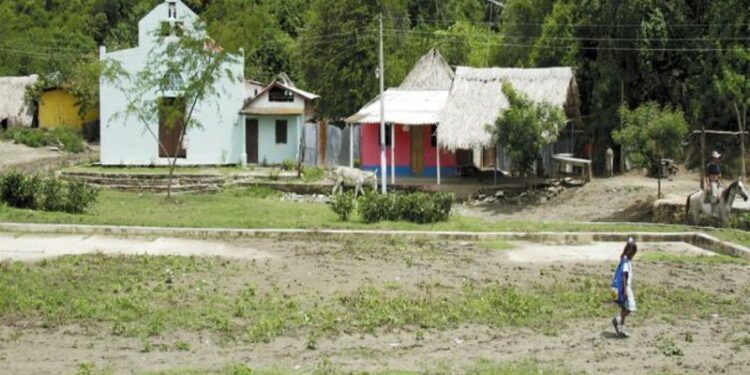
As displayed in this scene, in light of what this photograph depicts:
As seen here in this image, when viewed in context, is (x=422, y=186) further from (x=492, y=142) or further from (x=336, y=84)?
(x=336, y=84)

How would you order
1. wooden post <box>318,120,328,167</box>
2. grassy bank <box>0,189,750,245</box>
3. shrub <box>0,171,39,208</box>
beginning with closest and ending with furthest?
grassy bank <box>0,189,750,245</box>
shrub <box>0,171,39,208</box>
wooden post <box>318,120,328,167</box>

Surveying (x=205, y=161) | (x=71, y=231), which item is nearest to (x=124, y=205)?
(x=71, y=231)

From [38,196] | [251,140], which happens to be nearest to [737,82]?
[251,140]

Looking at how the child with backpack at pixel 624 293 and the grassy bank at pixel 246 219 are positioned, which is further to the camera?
the grassy bank at pixel 246 219

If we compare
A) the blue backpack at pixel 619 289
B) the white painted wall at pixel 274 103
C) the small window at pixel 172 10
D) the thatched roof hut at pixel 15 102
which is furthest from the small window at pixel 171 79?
the thatched roof hut at pixel 15 102

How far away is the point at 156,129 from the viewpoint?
42812 millimetres

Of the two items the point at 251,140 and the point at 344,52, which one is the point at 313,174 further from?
the point at 344,52

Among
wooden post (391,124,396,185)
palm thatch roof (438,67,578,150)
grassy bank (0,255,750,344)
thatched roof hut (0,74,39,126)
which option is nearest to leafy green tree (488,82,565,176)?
palm thatch roof (438,67,578,150)

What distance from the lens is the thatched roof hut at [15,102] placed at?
2213 inches

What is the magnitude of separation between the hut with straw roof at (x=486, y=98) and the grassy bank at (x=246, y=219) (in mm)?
7544

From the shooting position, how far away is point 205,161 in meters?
42.8

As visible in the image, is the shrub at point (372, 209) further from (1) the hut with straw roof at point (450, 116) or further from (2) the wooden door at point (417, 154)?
(2) the wooden door at point (417, 154)

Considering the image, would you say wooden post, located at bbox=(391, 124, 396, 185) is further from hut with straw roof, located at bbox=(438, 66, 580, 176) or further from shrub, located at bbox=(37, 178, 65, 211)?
shrub, located at bbox=(37, 178, 65, 211)

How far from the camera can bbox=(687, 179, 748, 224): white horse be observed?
1000 inches
